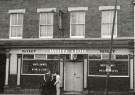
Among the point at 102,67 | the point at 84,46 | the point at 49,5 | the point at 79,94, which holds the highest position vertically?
the point at 49,5

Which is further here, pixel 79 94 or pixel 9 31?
pixel 9 31

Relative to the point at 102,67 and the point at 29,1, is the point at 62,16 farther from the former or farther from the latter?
the point at 102,67

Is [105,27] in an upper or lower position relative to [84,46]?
upper

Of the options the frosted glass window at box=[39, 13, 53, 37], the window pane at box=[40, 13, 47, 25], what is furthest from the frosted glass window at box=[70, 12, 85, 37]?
the window pane at box=[40, 13, 47, 25]

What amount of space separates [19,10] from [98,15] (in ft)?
19.9

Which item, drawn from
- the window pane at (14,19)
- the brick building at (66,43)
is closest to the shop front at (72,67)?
the brick building at (66,43)

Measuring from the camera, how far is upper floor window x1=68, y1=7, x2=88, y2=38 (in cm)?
2361

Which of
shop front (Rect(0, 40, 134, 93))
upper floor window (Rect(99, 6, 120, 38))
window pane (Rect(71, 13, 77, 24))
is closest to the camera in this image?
shop front (Rect(0, 40, 134, 93))

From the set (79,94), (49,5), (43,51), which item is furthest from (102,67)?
(49,5)

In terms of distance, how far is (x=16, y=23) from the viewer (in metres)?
24.6

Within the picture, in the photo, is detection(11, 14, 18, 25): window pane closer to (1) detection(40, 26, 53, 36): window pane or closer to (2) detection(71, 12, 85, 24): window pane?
(1) detection(40, 26, 53, 36): window pane

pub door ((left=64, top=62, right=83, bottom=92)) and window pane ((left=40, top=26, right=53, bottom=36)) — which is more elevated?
window pane ((left=40, top=26, right=53, bottom=36))

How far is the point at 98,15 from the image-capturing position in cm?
2333

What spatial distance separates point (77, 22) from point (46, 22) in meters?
2.38
